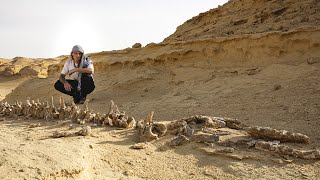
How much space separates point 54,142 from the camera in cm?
379

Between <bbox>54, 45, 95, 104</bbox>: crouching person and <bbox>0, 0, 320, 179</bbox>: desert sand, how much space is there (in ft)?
1.87

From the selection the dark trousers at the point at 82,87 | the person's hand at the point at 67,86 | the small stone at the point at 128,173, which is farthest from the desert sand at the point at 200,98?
the person's hand at the point at 67,86

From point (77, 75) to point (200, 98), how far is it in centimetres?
244

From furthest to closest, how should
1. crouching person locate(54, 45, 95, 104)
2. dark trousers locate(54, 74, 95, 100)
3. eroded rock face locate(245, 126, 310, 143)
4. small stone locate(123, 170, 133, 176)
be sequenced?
dark trousers locate(54, 74, 95, 100)
crouching person locate(54, 45, 95, 104)
eroded rock face locate(245, 126, 310, 143)
small stone locate(123, 170, 133, 176)

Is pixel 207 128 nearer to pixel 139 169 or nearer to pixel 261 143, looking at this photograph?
pixel 261 143

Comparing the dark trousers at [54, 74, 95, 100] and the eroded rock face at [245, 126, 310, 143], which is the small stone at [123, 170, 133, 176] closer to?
the eroded rock face at [245, 126, 310, 143]

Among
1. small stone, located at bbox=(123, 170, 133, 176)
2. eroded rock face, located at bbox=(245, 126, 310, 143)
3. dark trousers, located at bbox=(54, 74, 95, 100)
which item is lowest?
small stone, located at bbox=(123, 170, 133, 176)

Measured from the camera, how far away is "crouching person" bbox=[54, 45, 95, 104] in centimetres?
685

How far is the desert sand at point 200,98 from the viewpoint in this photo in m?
3.36

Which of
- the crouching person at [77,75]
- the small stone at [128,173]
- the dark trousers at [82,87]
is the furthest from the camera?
the dark trousers at [82,87]

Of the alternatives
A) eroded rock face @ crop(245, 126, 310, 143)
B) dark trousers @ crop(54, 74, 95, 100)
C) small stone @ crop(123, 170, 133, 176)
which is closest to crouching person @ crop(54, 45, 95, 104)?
dark trousers @ crop(54, 74, 95, 100)

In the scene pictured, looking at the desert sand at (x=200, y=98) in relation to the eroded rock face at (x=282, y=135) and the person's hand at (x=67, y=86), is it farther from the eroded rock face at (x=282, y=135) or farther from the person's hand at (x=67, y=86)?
the person's hand at (x=67, y=86)

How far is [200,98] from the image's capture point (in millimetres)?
7109

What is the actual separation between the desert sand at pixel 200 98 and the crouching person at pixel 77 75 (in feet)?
1.87
